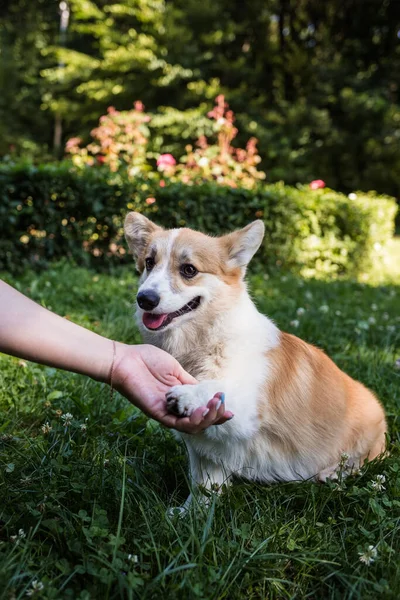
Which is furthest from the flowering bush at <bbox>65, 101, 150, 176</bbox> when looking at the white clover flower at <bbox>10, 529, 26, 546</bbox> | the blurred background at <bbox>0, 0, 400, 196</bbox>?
the blurred background at <bbox>0, 0, 400, 196</bbox>

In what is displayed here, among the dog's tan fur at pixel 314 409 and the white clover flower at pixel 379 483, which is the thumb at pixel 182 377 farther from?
the white clover flower at pixel 379 483

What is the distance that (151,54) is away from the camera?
17547mm

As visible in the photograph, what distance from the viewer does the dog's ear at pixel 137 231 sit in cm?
258

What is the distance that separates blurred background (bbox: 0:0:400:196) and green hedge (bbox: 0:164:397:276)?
9146 millimetres

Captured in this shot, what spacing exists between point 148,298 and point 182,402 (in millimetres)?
536

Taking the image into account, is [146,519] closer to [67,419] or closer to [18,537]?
[18,537]

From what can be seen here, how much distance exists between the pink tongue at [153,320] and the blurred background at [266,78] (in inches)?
572

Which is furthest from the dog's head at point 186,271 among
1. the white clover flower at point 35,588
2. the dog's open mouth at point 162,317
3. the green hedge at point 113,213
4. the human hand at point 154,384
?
the green hedge at point 113,213

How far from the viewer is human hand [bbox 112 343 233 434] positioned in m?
1.61

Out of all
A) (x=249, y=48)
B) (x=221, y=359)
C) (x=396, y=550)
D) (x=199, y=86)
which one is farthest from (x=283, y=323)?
(x=249, y=48)

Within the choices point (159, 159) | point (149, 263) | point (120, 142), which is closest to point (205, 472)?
point (149, 263)

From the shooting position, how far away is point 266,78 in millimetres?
18531

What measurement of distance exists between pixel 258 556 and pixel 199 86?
1766 cm

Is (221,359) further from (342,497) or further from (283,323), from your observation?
(283,323)
